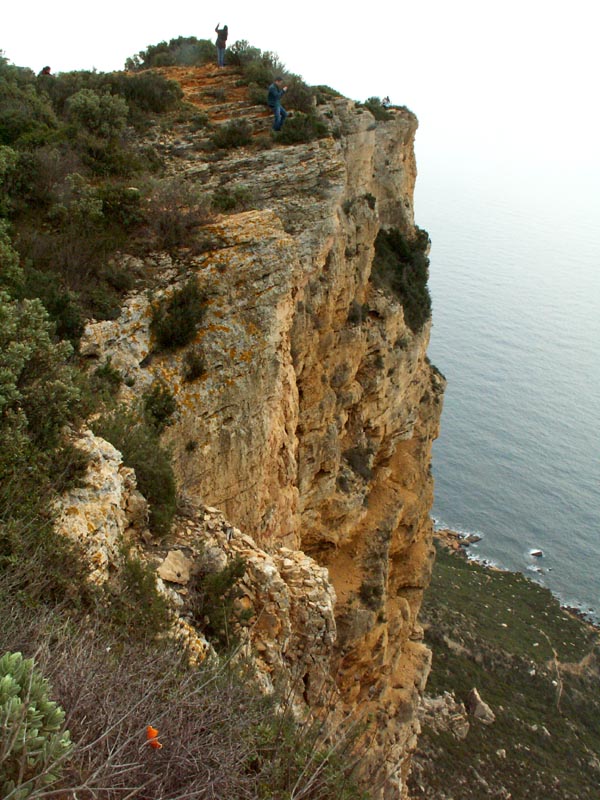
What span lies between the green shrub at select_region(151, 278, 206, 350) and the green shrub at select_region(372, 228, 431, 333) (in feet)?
39.0

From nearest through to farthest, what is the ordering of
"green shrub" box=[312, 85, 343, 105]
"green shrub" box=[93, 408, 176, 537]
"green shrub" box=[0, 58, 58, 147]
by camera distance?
"green shrub" box=[93, 408, 176, 537] → "green shrub" box=[0, 58, 58, 147] → "green shrub" box=[312, 85, 343, 105]

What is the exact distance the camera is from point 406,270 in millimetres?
24297

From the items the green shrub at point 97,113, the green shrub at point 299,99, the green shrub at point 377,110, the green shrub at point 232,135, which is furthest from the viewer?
the green shrub at point 377,110

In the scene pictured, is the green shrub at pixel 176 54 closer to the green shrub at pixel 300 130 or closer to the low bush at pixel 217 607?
the green shrub at pixel 300 130

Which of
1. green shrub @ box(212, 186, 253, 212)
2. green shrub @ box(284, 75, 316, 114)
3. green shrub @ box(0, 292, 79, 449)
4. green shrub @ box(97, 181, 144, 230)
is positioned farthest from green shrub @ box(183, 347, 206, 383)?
green shrub @ box(284, 75, 316, 114)

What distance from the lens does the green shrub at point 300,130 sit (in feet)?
55.0

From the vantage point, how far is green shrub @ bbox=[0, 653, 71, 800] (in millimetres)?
3141

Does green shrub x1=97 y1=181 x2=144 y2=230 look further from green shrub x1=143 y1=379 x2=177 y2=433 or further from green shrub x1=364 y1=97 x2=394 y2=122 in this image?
green shrub x1=364 y1=97 x2=394 y2=122

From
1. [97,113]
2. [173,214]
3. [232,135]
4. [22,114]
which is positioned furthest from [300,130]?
[22,114]

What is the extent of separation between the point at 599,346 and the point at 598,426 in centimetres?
1848

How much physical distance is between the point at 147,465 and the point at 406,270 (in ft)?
60.6

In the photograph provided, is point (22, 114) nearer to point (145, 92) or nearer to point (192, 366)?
point (145, 92)

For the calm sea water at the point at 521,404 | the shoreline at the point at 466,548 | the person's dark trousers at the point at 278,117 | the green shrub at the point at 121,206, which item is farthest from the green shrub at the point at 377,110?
the calm sea water at the point at 521,404

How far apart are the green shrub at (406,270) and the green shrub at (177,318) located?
467 inches
